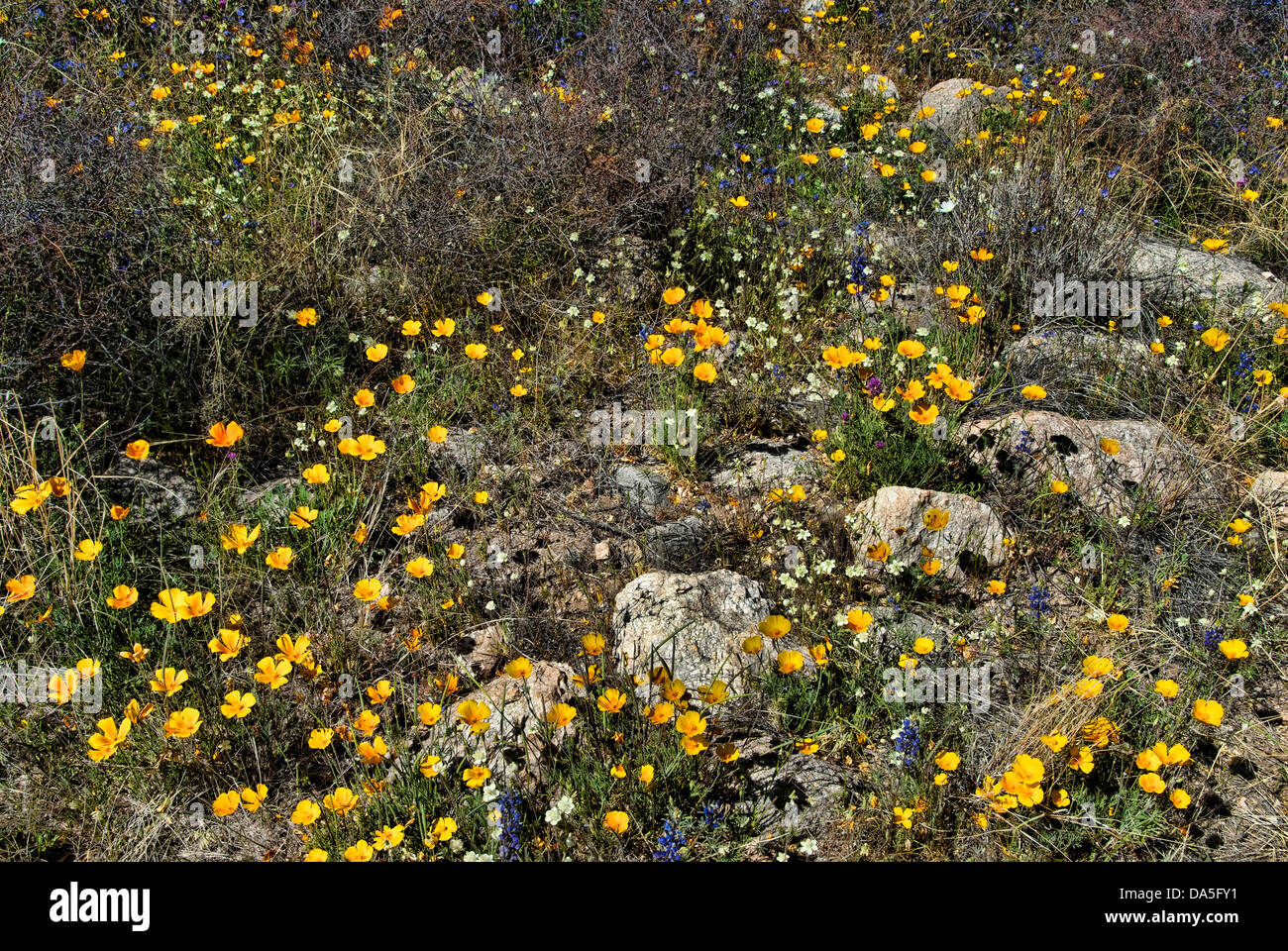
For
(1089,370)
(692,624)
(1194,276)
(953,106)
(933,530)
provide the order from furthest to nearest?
(953,106) → (1194,276) → (1089,370) → (933,530) → (692,624)

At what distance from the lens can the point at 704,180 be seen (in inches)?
176

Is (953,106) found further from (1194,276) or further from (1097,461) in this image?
(1097,461)

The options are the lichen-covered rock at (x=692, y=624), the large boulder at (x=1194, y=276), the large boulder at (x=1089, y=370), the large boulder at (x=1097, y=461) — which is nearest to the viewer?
the lichen-covered rock at (x=692, y=624)

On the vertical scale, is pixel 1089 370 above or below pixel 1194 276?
below

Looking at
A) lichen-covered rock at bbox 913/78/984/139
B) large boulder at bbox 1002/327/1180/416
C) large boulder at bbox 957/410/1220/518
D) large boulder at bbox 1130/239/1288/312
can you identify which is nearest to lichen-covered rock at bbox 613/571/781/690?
large boulder at bbox 957/410/1220/518

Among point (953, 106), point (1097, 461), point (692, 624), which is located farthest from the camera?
point (953, 106)

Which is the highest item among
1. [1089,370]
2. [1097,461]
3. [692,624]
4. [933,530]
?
[1089,370]

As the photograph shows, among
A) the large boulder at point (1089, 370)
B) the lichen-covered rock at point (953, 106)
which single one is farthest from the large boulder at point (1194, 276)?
the lichen-covered rock at point (953, 106)

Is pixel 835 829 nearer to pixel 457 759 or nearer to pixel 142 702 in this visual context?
pixel 457 759

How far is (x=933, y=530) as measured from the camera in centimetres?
304

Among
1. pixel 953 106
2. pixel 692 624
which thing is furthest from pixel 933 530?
pixel 953 106

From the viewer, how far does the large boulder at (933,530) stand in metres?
3.05

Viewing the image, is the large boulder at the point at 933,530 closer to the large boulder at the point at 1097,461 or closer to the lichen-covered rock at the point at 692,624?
the large boulder at the point at 1097,461

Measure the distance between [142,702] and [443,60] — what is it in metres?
4.35
